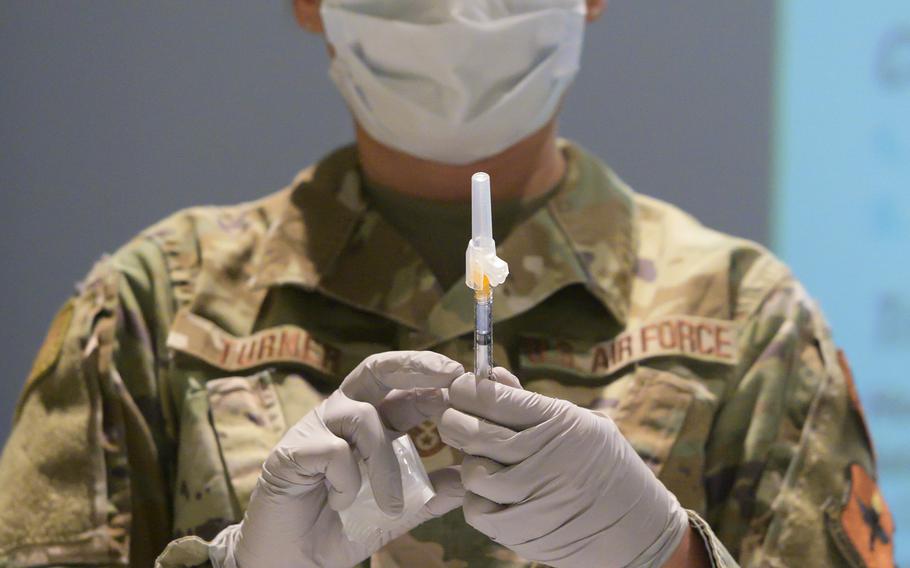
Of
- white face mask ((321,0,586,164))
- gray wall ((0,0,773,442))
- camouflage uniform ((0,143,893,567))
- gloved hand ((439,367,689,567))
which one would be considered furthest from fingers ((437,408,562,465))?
gray wall ((0,0,773,442))

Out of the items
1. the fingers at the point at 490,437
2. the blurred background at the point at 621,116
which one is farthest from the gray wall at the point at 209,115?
the fingers at the point at 490,437

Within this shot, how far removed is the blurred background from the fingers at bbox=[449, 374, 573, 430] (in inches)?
33.5

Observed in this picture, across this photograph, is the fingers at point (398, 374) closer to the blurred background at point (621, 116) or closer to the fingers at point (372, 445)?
the fingers at point (372, 445)

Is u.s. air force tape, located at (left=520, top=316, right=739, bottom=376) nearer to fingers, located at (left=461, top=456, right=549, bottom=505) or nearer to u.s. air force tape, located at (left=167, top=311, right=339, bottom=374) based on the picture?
u.s. air force tape, located at (left=167, top=311, right=339, bottom=374)

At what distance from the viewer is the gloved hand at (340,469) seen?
48.9 inches

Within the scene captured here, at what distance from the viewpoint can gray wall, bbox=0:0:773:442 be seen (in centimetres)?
196

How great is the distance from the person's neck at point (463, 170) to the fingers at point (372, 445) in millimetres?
442

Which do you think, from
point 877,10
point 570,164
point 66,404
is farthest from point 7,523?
point 877,10

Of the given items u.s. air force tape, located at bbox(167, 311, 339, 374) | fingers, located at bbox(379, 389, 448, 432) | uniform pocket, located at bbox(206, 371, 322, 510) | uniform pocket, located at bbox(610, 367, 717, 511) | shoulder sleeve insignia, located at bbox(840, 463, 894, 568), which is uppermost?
fingers, located at bbox(379, 389, 448, 432)

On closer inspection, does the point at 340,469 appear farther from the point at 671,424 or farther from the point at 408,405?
the point at 671,424

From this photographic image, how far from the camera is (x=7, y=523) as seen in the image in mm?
1491

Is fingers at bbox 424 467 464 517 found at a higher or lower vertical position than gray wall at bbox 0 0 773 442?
lower

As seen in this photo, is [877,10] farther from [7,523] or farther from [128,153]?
[7,523]

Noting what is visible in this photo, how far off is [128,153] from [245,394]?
0.56m
